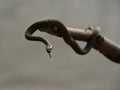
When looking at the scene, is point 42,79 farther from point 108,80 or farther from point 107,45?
point 107,45

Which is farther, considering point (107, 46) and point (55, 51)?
point (55, 51)

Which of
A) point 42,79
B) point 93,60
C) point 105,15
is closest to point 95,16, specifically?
point 105,15

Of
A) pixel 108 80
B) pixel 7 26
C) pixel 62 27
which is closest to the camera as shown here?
pixel 62 27

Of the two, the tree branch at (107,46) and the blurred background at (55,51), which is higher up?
the blurred background at (55,51)

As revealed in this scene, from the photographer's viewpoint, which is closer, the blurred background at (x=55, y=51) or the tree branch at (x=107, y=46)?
the tree branch at (x=107, y=46)

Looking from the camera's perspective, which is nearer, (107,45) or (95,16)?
(107,45)

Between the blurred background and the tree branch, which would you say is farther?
the blurred background

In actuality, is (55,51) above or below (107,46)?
above

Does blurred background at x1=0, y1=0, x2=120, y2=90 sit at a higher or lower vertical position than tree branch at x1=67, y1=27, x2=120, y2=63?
higher
